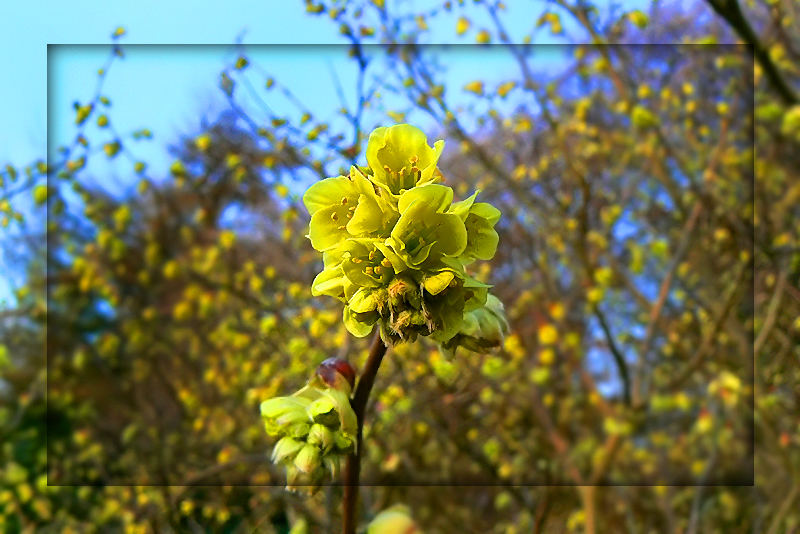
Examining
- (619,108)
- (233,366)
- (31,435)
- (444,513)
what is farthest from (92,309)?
(619,108)

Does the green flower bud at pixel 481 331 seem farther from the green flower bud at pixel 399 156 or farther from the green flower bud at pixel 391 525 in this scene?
the green flower bud at pixel 391 525

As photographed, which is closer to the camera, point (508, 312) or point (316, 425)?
point (316, 425)

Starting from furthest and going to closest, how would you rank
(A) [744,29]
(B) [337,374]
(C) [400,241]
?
(A) [744,29], (B) [337,374], (C) [400,241]

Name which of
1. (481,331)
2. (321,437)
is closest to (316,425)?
(321,437)

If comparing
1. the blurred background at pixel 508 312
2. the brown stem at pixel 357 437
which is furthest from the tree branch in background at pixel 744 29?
the brown stem at pixel 357 437

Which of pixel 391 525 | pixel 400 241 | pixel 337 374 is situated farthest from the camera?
pixel 391 525

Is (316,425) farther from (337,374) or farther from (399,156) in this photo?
(399,156)

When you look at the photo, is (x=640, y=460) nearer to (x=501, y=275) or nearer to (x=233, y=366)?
(x=501, y=275)

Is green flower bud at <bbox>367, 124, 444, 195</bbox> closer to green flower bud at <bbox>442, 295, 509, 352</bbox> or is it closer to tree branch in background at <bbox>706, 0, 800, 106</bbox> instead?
green flower bud at <bbox>442, 295, 509, 352</bbox>
